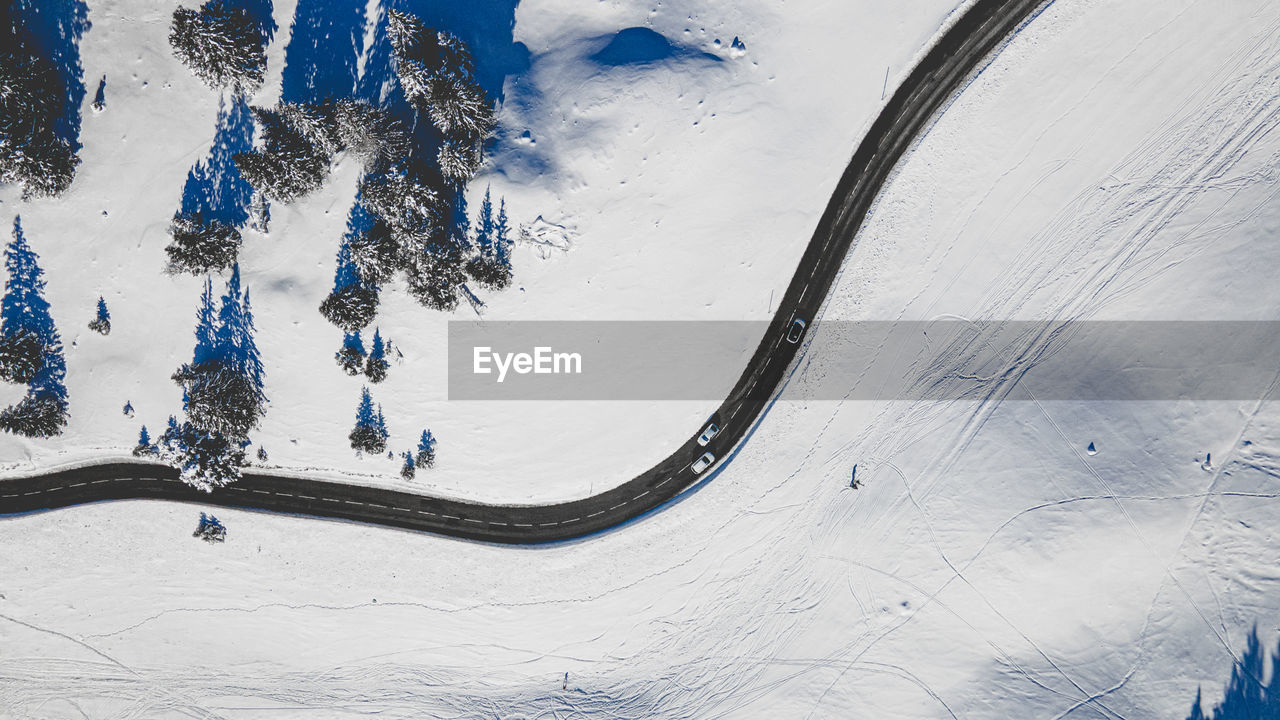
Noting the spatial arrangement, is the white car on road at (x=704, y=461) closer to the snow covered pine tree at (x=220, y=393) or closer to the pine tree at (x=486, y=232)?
the pine tree at (x=486, y=232)

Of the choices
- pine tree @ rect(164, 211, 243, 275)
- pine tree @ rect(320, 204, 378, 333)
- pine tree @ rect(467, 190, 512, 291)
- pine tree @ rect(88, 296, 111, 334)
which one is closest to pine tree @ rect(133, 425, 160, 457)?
pine tree @ rect(88, 296, 111, 334)

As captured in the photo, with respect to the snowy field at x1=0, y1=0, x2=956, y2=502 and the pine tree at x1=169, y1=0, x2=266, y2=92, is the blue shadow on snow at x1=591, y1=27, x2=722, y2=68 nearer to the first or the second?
the snowy field at x1=0, y1=0, x2=956, y2=502

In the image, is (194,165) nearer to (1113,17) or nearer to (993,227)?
(993,227)

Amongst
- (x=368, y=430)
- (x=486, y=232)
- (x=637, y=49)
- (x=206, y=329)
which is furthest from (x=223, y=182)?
(x=637, y=49)

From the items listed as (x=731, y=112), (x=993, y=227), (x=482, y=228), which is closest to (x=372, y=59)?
(x=482, y=228)

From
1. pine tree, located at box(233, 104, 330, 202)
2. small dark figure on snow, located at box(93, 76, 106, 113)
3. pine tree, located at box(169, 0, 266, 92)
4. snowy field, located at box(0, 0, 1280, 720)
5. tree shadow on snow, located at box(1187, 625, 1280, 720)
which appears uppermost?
pine tree, located at box(169, 0, 266, 92)

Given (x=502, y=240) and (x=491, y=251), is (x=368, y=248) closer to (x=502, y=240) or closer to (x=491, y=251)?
(x=491, y=251)
